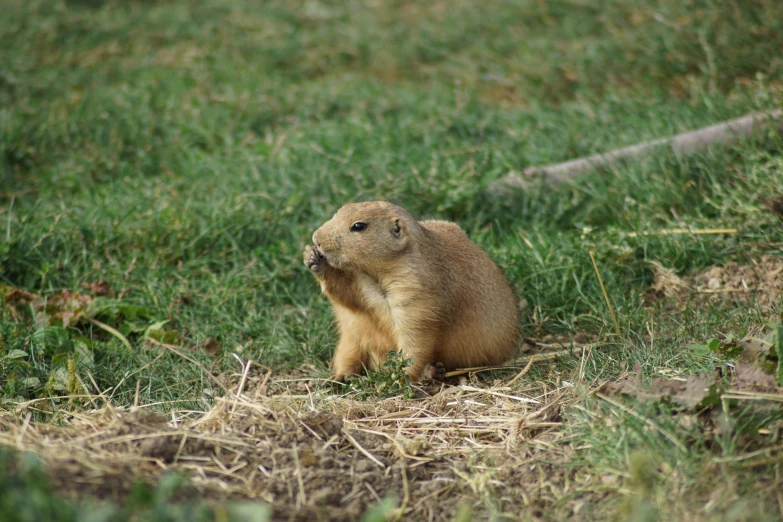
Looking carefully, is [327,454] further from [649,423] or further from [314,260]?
[314,260]

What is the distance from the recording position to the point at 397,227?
4.58 metres

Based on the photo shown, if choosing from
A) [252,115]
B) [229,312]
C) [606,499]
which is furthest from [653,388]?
[252,115]

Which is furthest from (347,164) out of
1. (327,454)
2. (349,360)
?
(327,454)

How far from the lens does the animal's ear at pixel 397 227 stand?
15.0 ft

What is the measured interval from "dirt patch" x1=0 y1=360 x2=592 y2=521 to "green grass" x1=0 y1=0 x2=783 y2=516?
0.97 ft

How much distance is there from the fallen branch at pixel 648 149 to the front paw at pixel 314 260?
201 cm

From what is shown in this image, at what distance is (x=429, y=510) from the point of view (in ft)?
10.4

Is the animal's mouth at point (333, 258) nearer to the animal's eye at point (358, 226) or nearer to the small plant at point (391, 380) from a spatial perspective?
the animal's eye at point (358, 226)

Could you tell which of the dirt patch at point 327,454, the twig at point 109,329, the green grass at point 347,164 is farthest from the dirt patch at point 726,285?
the twig at point 109,329

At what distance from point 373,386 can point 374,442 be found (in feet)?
2.90

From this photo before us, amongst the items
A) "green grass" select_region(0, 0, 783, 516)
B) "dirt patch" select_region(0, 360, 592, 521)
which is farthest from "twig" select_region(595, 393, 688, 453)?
"dirt patch" select_region(0, 360, 592, 521)

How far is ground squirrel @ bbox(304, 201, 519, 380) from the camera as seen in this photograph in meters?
4.55

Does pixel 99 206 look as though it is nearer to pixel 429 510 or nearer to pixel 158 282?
pixel 158 282

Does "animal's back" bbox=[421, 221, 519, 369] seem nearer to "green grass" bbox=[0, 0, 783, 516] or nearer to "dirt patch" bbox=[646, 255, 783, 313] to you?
"green grass" bbox=[0, 0, 783, 516]
